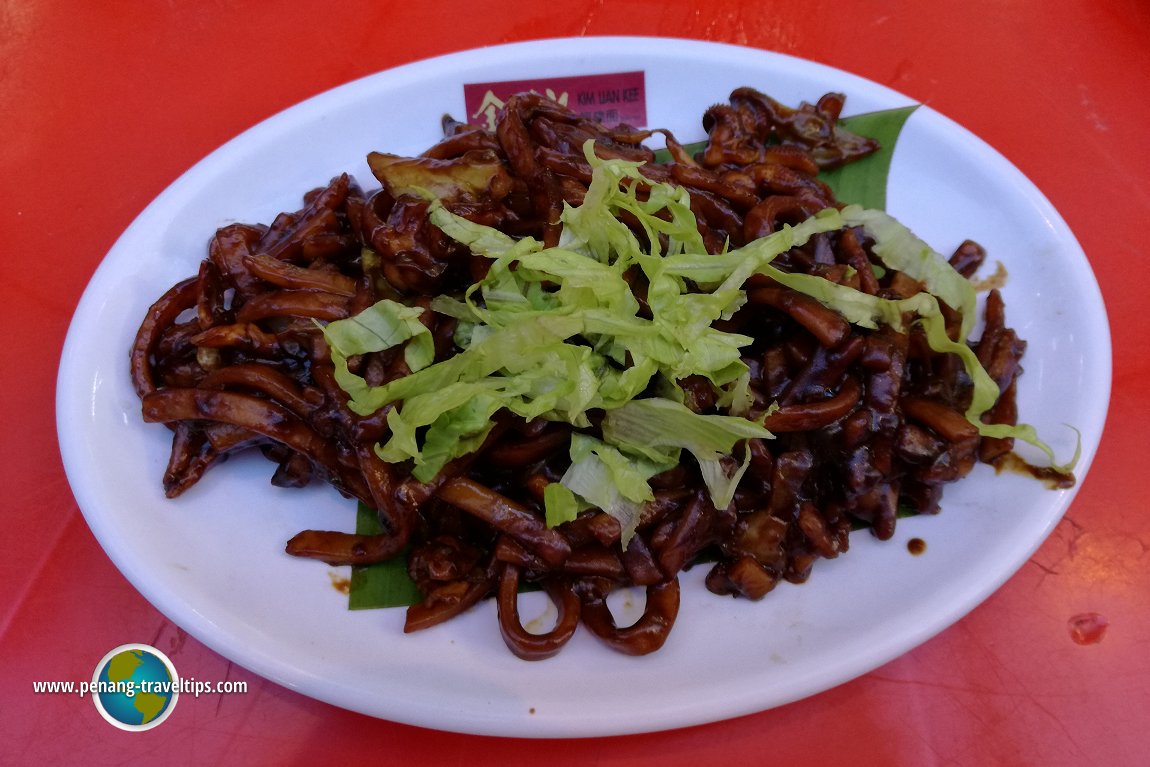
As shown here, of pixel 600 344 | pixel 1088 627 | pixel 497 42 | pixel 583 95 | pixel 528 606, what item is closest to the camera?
pixel 600 344

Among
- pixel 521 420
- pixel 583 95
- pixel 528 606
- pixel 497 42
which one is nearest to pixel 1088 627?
pixel 528 606

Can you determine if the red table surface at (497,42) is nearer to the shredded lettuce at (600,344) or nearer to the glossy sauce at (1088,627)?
the glossy sauce at (1088,627)

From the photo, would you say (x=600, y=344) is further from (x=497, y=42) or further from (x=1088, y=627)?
(x=497, y=42)

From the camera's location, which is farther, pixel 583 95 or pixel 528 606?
pixel 583 95

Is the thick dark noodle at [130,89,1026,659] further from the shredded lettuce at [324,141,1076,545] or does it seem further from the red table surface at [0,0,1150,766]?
the red table surface at [0,0,1150,766]

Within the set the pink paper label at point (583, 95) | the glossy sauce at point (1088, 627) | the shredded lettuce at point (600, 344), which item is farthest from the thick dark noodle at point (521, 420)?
the glossy sauce at point (1088, 627)

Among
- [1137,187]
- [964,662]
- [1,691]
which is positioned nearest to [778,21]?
[1137,187]

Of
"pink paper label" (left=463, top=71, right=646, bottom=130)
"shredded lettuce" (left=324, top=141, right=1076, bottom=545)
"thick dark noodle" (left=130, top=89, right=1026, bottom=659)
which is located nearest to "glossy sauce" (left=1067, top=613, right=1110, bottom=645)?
"thick dark noodle" (left=130, top=89, right=1026, bottom=659)
